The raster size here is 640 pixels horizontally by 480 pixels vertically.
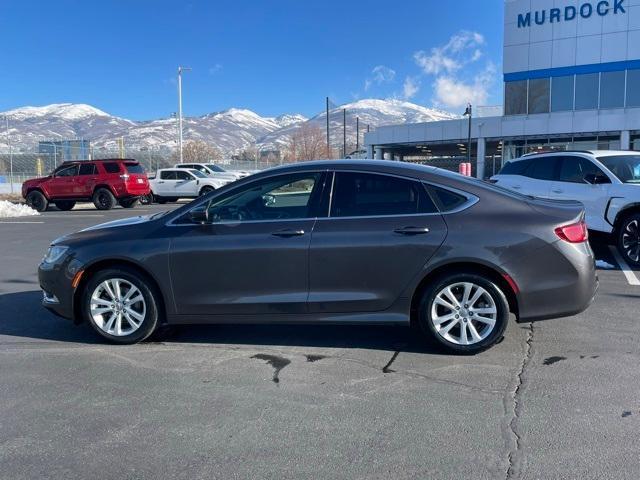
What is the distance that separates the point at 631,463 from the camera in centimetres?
317

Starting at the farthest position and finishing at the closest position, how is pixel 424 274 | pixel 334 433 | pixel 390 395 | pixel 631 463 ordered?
pixel 424 274 → pixel 390 395 → pixel 334 433 → pixel 631 463

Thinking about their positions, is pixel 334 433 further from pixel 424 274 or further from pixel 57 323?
pixel 57 323

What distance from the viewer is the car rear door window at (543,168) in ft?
32.2

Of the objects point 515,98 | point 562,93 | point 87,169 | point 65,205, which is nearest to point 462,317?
point 87,169

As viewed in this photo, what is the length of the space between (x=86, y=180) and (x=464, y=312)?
20.5m

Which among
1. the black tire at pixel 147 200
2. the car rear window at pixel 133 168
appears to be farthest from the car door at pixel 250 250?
the black tire at pixel 147 200

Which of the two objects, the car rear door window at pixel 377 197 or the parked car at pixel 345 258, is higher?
the car rear door window at pixel 377 197

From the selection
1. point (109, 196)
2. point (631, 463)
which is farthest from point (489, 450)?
point (109, 196)

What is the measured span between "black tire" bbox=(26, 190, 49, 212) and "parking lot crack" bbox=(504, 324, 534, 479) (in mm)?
22221

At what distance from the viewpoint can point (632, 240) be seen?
8500 millimetres

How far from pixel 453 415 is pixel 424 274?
1309mm

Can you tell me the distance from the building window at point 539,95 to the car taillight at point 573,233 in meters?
36.2

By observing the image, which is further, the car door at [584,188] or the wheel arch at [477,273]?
the car door at [584,188]

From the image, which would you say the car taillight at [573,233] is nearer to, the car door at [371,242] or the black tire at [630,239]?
the car door at [371,242]
